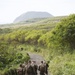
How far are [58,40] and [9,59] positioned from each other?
7.67m

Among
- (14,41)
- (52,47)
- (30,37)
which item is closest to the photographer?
(52,47)

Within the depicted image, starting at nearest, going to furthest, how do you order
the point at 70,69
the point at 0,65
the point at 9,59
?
the point at 70,69, the point at 0,65, the point at 9,59

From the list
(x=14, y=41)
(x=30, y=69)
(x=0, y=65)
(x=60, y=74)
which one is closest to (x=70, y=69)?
(x=60, y=74)

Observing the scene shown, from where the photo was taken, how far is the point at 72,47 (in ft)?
127

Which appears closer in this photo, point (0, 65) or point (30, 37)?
point (0, 65)

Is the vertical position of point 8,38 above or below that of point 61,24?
below

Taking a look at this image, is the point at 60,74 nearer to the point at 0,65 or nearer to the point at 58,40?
the point at 0,65

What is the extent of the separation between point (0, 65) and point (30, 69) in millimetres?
Answer: 9457

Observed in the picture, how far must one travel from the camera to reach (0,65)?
→ 3225 cm

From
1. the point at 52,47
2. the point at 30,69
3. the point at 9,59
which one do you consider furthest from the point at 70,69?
the point at 52,47

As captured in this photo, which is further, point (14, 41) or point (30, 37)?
point (14, 41)

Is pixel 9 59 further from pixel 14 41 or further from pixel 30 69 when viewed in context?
pixel 14 41

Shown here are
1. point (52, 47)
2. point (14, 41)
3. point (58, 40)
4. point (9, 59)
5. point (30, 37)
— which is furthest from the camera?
point (14, 41)

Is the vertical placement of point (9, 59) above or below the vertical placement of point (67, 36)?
below
